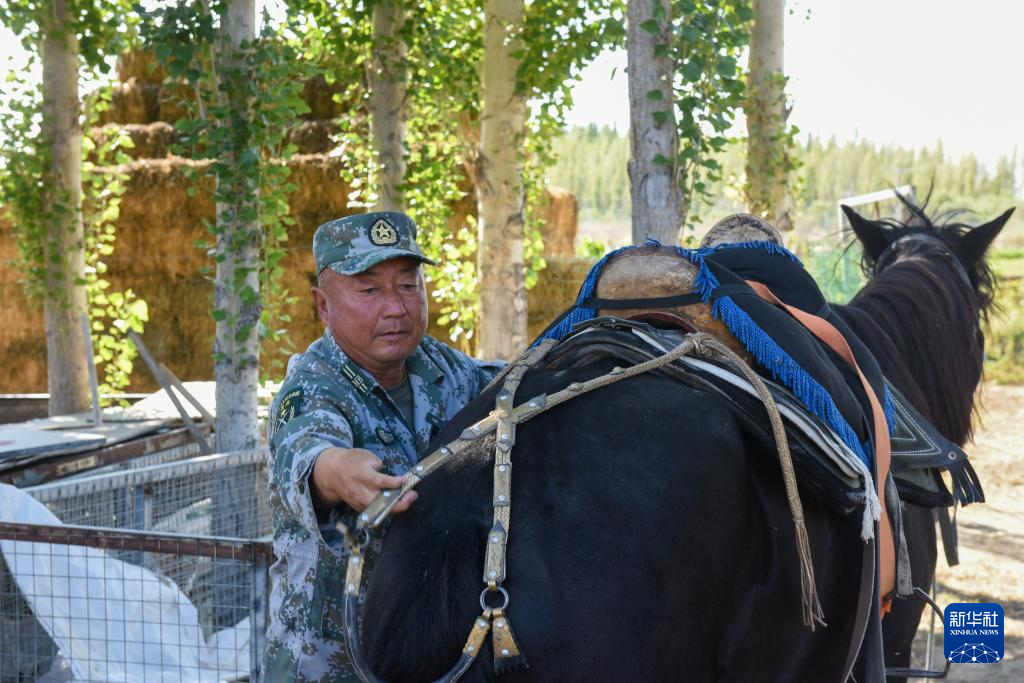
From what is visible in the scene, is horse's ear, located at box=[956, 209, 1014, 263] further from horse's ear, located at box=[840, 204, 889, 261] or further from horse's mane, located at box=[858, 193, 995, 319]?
horse's ear, located at box=[840, 204, 889, 261]

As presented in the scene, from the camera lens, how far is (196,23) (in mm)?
5824

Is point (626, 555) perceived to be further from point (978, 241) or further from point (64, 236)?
point (64, 236)

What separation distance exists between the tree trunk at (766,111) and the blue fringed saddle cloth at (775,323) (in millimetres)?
5720

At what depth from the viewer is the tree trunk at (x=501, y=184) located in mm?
8297

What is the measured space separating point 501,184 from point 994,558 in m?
4.95

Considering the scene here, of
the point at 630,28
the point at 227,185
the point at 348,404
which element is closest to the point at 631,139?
the point at 630,28

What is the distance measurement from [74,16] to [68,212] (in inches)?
66.2

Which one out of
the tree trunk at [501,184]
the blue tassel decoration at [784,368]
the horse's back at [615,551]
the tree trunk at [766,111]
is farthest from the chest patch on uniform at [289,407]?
the tree trunk at [766,111]

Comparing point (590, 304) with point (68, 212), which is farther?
point (68, 212)

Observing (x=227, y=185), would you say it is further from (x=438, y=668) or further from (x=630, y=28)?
(x=438, y=668)

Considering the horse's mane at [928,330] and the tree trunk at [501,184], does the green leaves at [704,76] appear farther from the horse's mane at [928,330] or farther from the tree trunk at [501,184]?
the tree trunk at [501,184]

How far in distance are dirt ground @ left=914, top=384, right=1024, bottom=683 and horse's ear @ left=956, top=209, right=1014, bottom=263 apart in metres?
0.56

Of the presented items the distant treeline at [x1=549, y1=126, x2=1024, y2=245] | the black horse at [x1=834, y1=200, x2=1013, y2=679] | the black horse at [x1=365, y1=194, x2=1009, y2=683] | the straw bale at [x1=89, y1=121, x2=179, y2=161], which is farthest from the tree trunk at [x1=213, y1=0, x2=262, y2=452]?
the distant treeline at [x1=549, y1=126, x2=1024, y2=245]

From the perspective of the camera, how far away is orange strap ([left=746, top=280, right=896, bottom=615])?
237cm
